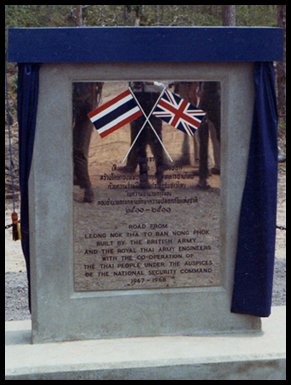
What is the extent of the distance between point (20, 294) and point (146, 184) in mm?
2685

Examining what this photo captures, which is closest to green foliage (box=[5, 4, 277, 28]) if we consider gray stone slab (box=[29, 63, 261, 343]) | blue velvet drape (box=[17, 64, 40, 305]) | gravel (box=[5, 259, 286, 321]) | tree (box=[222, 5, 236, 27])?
tree (box=[222, 5, 236, 27])

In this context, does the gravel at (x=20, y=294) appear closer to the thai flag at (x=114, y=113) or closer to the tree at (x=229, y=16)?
the thai flag at (x=114, y=113)

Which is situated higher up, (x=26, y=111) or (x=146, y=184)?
(x=26, y=111)

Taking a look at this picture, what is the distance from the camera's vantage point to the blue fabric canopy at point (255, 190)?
13.5ft

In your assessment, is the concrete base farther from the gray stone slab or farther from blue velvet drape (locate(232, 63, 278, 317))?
blue velvet drape (locate(232, 63, 278, 317))

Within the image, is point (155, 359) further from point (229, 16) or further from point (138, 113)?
point (229, 16)

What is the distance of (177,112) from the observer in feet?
13.8

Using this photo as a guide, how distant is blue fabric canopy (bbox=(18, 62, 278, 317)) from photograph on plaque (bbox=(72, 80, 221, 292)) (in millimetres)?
228

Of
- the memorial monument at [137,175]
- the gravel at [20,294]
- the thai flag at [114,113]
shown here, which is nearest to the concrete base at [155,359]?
the memorial monument at [137,175]

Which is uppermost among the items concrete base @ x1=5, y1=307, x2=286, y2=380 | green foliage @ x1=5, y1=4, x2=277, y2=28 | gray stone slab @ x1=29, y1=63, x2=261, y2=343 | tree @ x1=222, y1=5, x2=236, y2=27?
green foliage @ x1=5, y1=4, x2=277, y2=28

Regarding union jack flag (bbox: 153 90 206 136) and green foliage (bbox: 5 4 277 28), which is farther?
green foliage (bbox: 5 4 277 28)

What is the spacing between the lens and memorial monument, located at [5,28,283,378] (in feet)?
13.4

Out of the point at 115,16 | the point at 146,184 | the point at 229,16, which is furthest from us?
the point at 115,16

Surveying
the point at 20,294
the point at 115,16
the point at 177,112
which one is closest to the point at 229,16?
the point at 115,16
